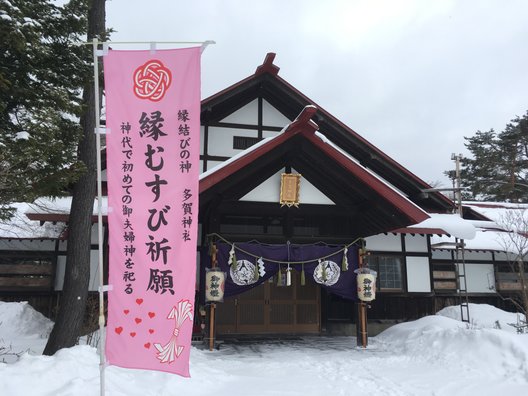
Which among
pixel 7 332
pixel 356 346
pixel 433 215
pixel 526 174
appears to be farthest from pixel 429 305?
pixel 526 174

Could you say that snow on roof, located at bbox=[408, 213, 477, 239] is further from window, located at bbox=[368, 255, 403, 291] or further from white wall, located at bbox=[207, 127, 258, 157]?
white wall, located at bbox=[207, 127, 258, 157]

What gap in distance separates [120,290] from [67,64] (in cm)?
438

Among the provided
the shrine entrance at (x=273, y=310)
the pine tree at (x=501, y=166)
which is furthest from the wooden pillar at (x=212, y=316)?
the pine tree at (x=501, y=166)

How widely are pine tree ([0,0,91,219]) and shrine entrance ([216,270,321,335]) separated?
660 centimetres

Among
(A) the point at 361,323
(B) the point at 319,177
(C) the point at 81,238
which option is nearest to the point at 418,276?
(A) the point at 361,323

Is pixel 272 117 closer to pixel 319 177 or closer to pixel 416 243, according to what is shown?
pixel 319 177

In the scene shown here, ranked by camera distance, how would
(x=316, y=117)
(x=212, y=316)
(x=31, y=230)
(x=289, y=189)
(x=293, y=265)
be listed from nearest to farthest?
(x=212, y=316) < (x=289, y=189) < (x=293, y=265) < (x=31, y=230) < (x=316, y=117)

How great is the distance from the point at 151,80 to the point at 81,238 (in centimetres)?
404

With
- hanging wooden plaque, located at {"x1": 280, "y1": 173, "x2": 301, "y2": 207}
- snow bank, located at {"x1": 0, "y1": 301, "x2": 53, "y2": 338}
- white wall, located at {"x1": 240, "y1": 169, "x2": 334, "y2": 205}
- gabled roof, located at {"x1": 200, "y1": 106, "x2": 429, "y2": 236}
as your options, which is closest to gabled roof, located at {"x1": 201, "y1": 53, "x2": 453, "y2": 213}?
gabled roof, located at {"x1": 200, "y1": 106, "x2": 429, "y2": 236}

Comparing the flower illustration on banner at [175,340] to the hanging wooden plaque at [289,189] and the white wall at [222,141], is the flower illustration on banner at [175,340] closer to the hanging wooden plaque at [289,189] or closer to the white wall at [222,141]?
the hanging wooden plaque at [289,189]

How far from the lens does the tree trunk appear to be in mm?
6852

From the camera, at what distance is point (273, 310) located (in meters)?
12.1

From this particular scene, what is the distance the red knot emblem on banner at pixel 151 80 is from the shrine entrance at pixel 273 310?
327 inches

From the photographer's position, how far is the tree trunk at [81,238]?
22.5ft
